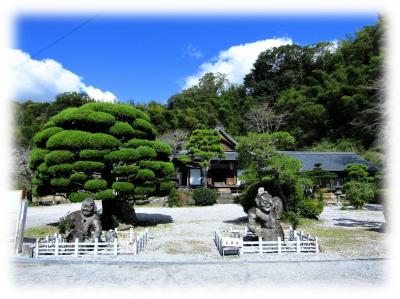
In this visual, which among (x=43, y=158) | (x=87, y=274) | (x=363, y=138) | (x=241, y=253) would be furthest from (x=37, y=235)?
(x=363, y=138)

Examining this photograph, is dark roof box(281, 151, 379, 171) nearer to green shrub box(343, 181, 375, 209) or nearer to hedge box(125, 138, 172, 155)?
green shrub box(343, 181, 375, 209)

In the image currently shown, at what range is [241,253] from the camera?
8812mm

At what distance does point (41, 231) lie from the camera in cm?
1337

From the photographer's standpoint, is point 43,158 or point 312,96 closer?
point 43,158

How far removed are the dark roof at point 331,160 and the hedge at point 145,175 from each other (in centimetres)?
1887

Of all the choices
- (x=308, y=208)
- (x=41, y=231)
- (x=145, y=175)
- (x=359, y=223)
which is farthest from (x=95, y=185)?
(x=359, y=223)

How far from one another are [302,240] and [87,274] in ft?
18.6

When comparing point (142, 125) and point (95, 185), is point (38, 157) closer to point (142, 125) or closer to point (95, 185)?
point (95, 185)

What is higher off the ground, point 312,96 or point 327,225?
point 312,96

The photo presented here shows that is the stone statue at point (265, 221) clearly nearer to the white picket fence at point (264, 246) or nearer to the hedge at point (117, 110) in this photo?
the white picket fence at point (264, 246)

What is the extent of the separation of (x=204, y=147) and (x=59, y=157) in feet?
56.7

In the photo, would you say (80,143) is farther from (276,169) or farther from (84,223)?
(276,169)

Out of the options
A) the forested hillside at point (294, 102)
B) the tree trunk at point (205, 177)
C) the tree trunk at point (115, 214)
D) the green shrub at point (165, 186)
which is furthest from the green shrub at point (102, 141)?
the forested hillside at point (294, 102)

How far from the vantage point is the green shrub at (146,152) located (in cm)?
1305
